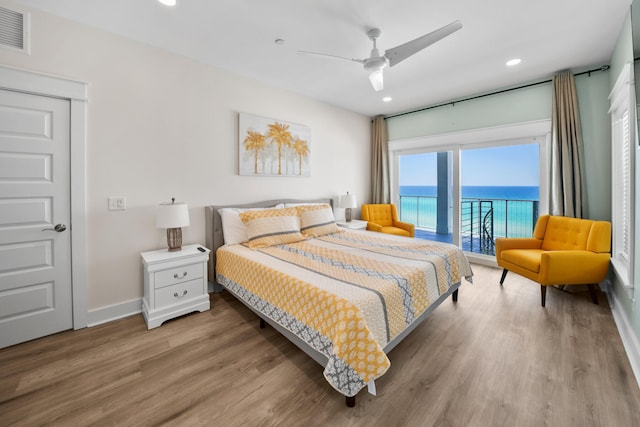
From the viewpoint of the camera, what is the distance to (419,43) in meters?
2.06

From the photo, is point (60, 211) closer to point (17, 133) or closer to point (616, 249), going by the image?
point (17, 133)

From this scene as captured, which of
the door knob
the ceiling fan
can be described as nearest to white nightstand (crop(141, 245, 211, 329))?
the door knob

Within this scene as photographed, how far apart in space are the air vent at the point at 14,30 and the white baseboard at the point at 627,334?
500 centimetres

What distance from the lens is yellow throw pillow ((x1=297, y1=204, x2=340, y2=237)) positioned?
11.0ft

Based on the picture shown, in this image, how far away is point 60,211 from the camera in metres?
2.21

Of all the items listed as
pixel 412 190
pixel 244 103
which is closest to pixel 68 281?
pixel 244 103

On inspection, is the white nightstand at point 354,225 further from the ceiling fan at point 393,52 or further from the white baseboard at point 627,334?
the white baseboard at point 627,334

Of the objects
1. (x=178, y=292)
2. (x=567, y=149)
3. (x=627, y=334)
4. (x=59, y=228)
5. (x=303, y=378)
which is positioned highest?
(x=567, y=149)

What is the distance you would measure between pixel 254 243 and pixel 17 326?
6.43ft

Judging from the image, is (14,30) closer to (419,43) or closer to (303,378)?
(419,43)

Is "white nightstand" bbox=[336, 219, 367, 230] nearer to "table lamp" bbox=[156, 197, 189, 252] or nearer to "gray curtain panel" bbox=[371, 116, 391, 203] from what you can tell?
"gray curtain panel" bbox=[371, 116, 391, 203]

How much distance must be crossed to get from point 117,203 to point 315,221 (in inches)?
83.5

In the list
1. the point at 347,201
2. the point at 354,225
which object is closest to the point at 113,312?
the point at 354,225

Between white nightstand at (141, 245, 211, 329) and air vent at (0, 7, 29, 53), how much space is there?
74.8 inches
